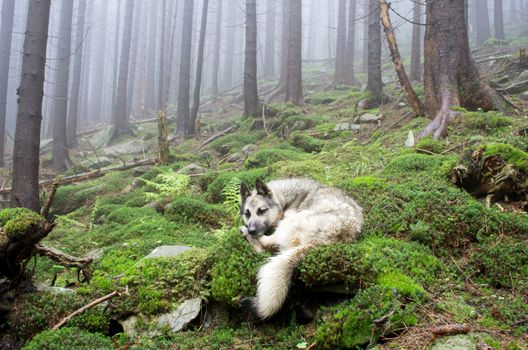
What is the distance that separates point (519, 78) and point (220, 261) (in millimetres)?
12844

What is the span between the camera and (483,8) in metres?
32.0

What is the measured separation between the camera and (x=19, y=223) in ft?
13.3

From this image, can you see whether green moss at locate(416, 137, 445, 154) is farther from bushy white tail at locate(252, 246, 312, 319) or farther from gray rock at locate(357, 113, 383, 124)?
bushy white tail at locate(252, 246, 312, 319)

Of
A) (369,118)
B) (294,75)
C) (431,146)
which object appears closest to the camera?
(431,146)

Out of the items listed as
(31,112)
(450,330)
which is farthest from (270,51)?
(450,330)

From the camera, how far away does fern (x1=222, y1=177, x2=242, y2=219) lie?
7.81 metres

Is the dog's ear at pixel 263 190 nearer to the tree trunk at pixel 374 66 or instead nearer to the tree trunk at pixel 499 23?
the tree trunk at pixel 374 66

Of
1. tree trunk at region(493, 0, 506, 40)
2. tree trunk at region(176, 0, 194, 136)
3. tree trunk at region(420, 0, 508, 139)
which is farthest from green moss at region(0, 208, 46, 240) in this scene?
tree trunk at region(493, 0, 506, 40)

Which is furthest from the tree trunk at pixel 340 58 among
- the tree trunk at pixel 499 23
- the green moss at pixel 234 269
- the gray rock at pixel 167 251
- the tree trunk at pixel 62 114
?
the green moss at pixel 234 269

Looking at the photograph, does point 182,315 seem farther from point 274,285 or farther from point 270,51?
point 270,51

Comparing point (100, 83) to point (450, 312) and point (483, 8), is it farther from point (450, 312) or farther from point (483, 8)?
point (450, 312)

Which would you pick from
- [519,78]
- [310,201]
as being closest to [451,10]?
[519,78]

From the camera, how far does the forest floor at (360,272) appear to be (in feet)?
11.1

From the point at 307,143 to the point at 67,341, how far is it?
9.27m
